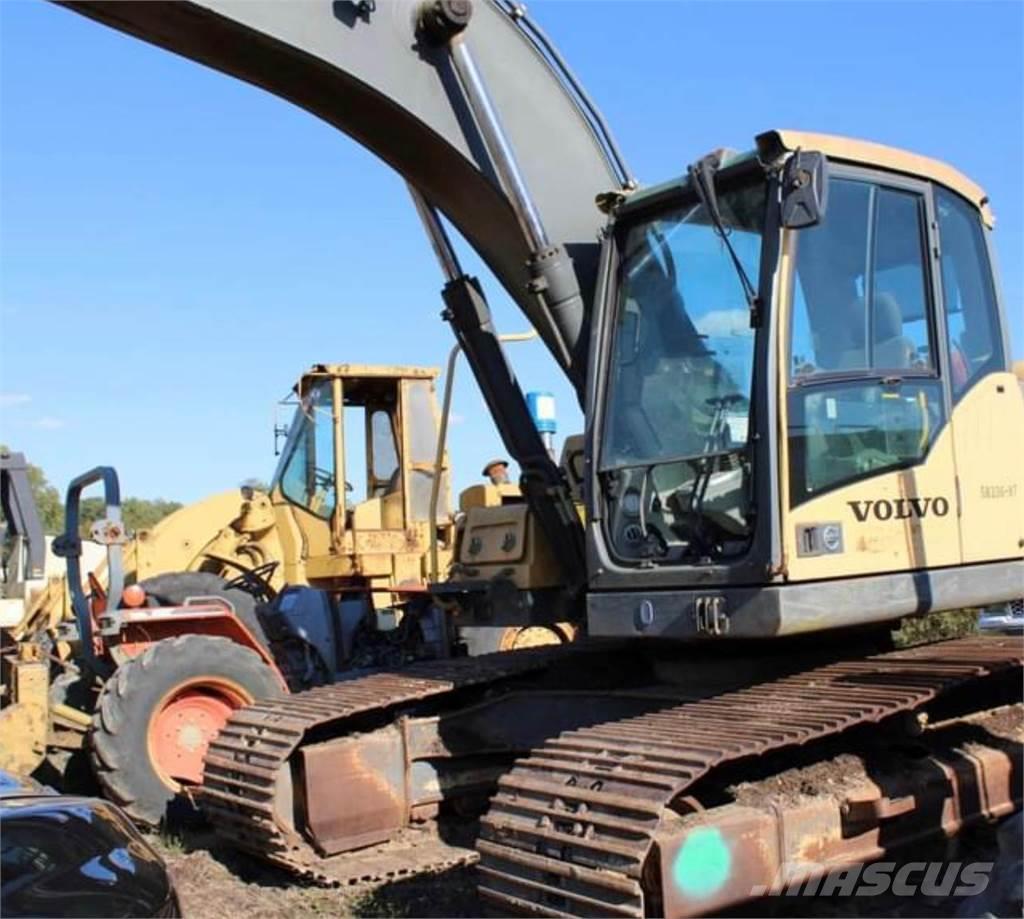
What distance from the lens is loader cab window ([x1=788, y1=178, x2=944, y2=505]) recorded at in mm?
4793

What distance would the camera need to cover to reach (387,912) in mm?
5215

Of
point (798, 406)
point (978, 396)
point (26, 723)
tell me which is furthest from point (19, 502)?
point (978, 396)

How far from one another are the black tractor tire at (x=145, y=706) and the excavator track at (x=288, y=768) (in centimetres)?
96

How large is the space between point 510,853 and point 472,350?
2.61m

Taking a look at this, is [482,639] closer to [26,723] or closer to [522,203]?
[26,723]

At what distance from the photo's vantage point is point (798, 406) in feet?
15.6

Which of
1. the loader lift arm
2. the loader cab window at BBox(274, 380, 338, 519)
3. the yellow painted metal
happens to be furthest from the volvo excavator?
the loader lift arm

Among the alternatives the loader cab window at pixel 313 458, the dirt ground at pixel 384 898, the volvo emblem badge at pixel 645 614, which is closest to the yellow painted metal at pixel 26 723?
the dirt ground at pixel 384 898

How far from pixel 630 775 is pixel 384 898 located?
1.73 metres

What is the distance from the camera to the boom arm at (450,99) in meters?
4.94

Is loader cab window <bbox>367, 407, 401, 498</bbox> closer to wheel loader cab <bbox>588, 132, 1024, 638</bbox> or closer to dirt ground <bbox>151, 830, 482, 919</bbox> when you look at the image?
dirt ground <bbox>151, 830, 482, 919</bbox>

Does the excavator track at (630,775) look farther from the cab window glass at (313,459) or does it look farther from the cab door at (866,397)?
the cab window glass at (313,459)

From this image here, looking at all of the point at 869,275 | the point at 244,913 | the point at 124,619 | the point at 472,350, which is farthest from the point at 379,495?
the point at 869,275

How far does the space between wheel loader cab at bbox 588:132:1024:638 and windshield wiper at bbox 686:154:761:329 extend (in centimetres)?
1
